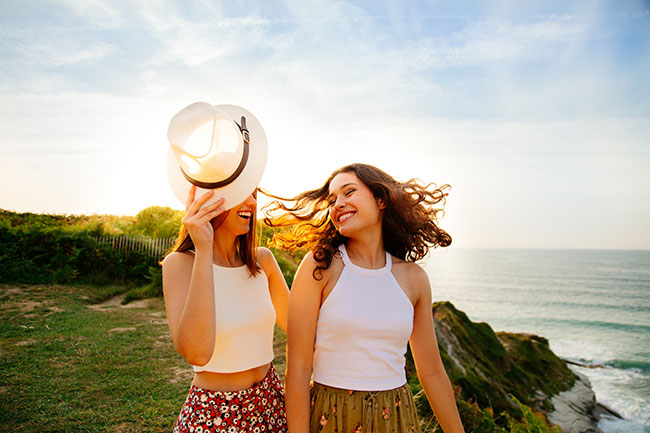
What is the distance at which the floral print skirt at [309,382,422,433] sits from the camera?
211 centimetres

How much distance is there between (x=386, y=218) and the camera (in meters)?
2.75

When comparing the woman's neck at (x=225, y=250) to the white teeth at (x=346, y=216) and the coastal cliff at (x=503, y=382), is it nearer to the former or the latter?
the white teeth at (x=346, y=216)

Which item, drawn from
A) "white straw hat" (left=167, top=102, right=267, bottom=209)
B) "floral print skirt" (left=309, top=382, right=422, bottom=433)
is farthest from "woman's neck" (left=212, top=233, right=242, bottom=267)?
"floral print skirt" (left=309, top=382, right=422, bottom=433)

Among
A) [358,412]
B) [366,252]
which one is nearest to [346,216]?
[366,252]

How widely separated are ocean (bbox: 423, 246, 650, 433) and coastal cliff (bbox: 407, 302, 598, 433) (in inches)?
53.7

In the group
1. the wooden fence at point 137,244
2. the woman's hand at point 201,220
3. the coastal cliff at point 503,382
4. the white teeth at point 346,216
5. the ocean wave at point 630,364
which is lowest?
the ocean wave at point 630,364

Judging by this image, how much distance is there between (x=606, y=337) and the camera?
3325 centimetres

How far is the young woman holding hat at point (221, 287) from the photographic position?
1.86 m

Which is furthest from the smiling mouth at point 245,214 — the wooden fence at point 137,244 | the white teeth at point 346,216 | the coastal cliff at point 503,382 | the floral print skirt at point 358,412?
the wooden fence at point 137,244

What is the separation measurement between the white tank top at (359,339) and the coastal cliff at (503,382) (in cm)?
304

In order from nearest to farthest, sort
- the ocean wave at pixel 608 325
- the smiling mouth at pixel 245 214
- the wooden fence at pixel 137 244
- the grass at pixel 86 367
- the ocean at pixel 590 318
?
the smiling mouth at pixel 245 214 → the grass at pixel 86 367 → the wooden fence at pixel 137 244 → the ocean at pixel 590 318 → the ocean wave at pixel 608 325

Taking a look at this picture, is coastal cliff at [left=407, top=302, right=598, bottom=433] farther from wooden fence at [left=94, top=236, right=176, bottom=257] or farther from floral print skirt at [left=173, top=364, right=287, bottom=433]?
wooden fence at [left=94, top=236, right=176, bottom=257]

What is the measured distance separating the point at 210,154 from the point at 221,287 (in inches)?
28.7

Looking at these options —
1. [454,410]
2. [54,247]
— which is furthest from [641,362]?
[54,247]
